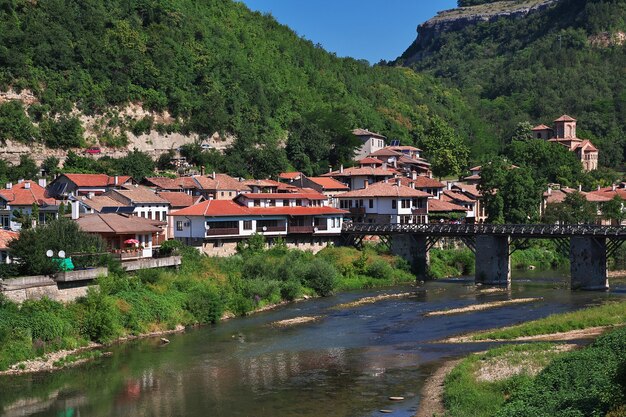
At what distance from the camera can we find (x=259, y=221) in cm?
8294

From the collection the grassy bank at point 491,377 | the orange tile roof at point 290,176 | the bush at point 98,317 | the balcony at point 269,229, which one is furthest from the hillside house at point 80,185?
the grassy bank at point 491,377

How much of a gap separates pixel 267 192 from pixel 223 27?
229 feet

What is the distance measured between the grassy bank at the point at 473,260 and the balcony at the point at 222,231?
1924 centimetres

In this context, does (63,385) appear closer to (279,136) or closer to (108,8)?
(279,136)

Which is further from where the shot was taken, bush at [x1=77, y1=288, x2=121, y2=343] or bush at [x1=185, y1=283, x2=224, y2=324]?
bush at [x1=185, y1=283, x2=224, y2=324]

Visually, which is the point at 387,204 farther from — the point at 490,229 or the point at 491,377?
the point at 491,377

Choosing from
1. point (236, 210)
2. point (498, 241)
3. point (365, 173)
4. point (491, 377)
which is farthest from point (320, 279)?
point (365, 173)

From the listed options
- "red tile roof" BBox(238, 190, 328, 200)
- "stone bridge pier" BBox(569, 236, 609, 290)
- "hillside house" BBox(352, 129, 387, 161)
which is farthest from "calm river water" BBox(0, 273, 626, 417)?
"hillside house" BBox(352, 129, 387, 161)

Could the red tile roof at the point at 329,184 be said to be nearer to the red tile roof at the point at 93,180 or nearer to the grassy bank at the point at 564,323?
the red tile roof at the point at 93,180

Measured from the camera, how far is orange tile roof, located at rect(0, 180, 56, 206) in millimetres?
77625

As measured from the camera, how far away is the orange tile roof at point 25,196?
77.6m

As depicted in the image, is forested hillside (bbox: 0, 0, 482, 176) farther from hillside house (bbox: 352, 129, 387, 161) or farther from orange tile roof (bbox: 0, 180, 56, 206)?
orange tile roof (bbox: 0, 180, 56, 206)

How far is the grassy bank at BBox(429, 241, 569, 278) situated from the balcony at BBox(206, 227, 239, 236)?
63.1ft

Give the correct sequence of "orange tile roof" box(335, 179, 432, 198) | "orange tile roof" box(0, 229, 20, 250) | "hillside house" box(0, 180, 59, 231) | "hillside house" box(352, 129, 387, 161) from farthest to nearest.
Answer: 1. "hillside house" box(352, 129, 387, 161)
2. "orange tile roof" box(335, 179, 432, 198)
3. "hillside house" box(0, 180, 59, 231)
4. "orange tile roof" box(0, 229, 20, 250)
